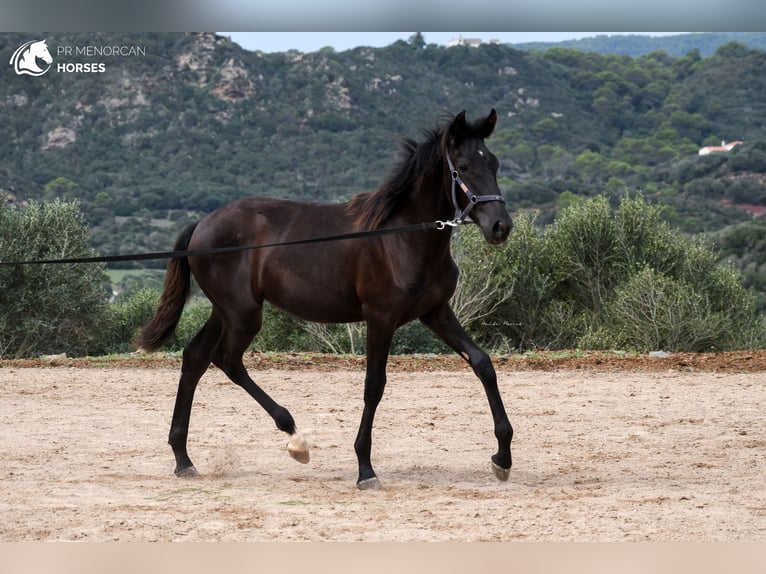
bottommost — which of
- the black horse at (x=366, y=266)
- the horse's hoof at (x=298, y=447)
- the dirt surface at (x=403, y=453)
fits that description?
the dirt surface at (x=403, y=453)

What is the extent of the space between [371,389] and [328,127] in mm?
51181

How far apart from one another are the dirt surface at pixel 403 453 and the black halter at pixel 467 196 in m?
1.55

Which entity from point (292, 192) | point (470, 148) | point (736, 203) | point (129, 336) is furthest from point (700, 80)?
point (470, 148)

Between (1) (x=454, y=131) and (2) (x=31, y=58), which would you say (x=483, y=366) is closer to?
(1) (x=454, y=131)

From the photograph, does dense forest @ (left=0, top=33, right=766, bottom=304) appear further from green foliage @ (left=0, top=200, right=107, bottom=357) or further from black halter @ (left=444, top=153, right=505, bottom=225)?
black halter @ (left=444, top=153, right=505, bottom=225)

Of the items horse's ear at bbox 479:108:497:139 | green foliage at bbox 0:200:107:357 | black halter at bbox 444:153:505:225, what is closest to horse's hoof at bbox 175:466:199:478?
black halter at bbox 444:153:505:225

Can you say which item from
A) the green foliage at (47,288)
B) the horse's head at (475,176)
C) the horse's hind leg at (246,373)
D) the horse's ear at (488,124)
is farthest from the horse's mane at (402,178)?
the green foliage at (47,288)

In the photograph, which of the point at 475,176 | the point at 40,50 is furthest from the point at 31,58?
the point at 475,176

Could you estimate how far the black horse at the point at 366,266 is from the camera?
5668 mm

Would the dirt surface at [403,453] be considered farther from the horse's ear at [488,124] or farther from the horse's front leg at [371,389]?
the horse's ear at [488,124]

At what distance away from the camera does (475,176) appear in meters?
5.56

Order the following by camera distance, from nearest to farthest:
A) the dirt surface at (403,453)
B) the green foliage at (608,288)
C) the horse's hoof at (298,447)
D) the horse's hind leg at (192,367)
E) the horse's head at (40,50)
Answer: the dirt surface at (403,453), the horse's hoof at (298,447), the horse's hind leg at (192,367), the green foliage at (608,288), the horse's head at (40,50)

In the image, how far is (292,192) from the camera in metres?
49.4

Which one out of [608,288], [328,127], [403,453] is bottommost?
[403,453]
